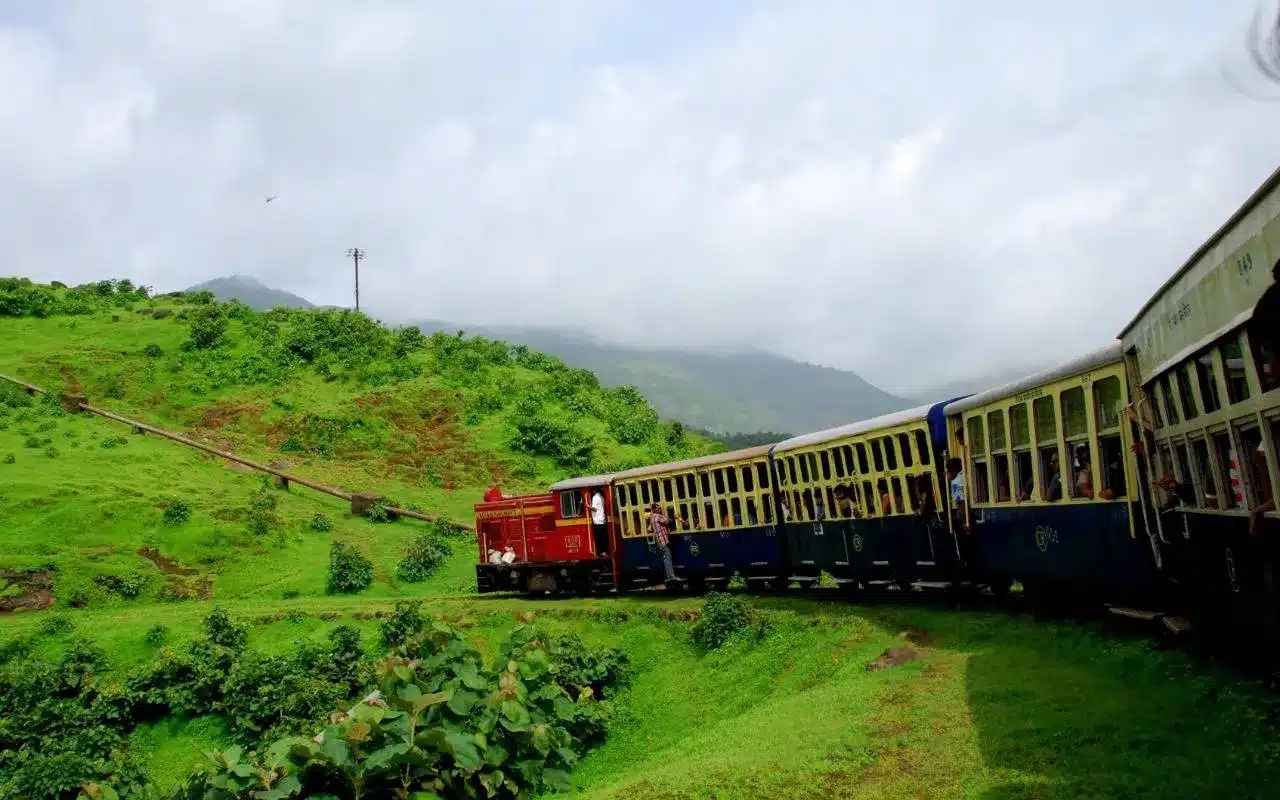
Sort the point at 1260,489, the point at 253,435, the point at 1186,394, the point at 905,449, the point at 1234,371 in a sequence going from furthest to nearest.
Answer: the point at 253,435
the point at 905,449
the point at 1186,394
the point at 1234,371
the point at 1260,489

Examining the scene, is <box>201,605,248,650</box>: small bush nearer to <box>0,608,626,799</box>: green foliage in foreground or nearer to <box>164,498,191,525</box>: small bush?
<box>0,608,626,799</box>: green foliage in foreground

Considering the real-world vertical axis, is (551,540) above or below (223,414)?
below

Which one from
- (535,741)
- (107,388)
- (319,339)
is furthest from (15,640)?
(319,339)

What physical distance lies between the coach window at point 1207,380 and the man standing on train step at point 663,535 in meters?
14.9

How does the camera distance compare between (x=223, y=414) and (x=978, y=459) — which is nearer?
(x=978, y=459)

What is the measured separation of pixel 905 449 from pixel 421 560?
1854 centimetres

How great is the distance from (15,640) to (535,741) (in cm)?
1723

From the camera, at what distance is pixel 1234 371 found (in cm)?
759

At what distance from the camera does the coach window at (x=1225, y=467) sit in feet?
26.1

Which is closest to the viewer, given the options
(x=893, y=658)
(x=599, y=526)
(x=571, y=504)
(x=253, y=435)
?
(x=893, y=658)

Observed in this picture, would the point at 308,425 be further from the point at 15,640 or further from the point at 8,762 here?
the point at 8,762

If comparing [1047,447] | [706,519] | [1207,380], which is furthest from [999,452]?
[706,519]

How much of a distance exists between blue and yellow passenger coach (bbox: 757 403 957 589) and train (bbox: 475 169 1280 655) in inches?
1.4

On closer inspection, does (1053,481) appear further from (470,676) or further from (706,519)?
(706,519)
